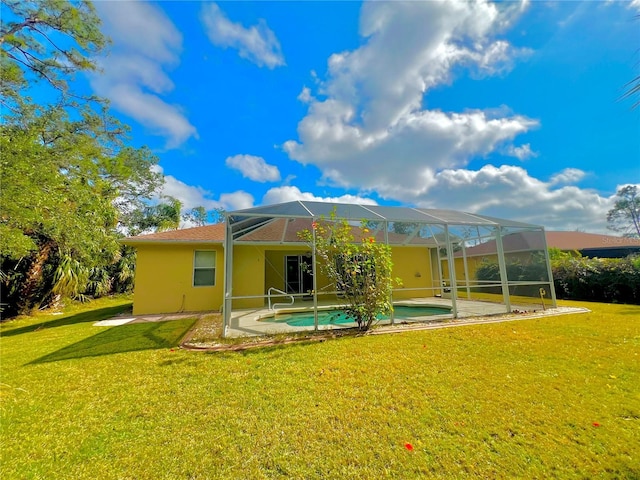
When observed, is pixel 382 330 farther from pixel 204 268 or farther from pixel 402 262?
pixel 402 262

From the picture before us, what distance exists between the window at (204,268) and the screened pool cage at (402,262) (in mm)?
942

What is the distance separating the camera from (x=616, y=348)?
4918 mm

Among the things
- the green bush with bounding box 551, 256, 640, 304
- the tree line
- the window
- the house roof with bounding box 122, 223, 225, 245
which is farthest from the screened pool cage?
the tree line

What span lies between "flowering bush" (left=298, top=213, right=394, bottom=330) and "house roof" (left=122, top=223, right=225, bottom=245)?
6.20m

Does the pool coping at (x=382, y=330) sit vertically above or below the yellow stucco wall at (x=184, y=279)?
below

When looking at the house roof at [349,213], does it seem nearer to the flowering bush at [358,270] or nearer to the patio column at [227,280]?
the patio column at [227,280]

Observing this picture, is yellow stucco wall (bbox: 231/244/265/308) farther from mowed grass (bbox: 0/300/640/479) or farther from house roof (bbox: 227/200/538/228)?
mowed grass (bbox: 0/300/640/479)

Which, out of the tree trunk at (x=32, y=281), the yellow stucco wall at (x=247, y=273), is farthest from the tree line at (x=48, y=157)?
the yellow stucco wall at (x=247, y=273)

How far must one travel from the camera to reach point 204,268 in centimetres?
1136

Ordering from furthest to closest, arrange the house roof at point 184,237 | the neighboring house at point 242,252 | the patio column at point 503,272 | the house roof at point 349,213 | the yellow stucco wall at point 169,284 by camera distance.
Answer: the yellow stucco wall at point 169,284, the house roof at point 184,237, the neighboring house at point 242,252, the patio column at point 503,272, the house roof at point 349,213

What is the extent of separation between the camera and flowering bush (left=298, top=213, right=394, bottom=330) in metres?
6.37

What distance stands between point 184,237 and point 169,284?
2050mm

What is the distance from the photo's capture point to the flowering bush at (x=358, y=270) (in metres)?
6.37

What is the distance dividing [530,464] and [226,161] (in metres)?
21.3
